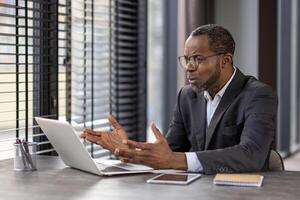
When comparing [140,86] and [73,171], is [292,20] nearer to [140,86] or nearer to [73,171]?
[140,86]

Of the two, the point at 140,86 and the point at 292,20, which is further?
the point at 292,20

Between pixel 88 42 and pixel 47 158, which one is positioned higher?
pixel 88 42

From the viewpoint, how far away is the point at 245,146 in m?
2.08

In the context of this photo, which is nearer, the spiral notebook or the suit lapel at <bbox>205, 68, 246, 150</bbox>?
the spiral notebook

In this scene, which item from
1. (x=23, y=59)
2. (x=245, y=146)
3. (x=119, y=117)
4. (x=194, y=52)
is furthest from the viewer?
(x=119, y=117)

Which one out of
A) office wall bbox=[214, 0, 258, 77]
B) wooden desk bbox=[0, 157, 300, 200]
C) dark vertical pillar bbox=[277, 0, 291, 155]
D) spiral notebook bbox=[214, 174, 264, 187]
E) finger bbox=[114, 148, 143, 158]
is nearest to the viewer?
wooden desk bbox=[0, 157, 300, 200]

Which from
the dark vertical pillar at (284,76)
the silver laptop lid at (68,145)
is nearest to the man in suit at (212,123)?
the silver laptop lid at (68,145)

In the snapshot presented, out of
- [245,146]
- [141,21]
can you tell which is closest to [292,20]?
[141,21]

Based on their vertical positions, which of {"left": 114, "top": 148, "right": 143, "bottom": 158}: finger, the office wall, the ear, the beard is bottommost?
{"left": 114, "top": 148, "right": 143, "bottom": 158}: finger

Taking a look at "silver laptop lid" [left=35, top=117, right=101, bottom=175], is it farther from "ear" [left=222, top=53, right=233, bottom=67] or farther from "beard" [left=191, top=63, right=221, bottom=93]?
"ear" [left=222, top=53, right=233, bottom=67]

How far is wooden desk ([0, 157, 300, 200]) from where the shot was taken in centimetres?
167

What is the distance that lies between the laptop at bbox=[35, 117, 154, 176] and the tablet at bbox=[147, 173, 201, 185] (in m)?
0.14

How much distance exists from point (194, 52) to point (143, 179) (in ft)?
2.15

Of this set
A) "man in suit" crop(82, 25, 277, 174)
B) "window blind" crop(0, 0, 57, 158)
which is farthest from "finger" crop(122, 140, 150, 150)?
"window blind" crop(0, 0, 57, 158)
